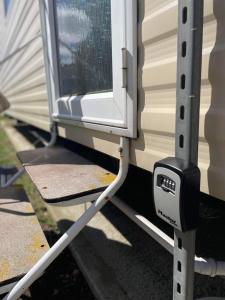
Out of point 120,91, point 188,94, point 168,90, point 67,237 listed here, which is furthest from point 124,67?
point 67,237

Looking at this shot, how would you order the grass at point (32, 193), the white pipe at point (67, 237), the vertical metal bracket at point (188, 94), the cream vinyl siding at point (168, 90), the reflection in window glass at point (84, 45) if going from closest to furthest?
the vertical metal bracket at point (188, 94) → the cream vinyl siding at point (168, 90) → the white pipe at point (67, 237) → the reflection in window glass at point (84, 45) → the grass at point (32, 193)

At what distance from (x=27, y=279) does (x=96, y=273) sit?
0.65 m

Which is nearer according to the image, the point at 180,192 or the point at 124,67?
the point at 180,192

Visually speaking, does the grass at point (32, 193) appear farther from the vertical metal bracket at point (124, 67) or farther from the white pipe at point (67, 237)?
the vertical metal bracket at point (124, 67)

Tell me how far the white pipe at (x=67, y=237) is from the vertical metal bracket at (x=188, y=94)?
554 mm

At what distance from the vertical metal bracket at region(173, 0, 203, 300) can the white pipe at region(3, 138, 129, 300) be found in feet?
1.82

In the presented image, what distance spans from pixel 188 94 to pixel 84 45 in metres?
1.24

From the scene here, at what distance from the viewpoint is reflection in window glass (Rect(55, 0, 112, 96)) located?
64.6 inches

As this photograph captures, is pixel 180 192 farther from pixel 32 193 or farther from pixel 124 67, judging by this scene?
pixel 32 193

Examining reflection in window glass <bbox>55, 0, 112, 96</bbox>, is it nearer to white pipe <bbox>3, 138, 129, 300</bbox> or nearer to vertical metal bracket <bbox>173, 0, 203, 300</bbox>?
white pipe <bbox>3, 138, 129, 300</bbox>

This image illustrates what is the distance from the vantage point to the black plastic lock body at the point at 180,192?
87 centimetres

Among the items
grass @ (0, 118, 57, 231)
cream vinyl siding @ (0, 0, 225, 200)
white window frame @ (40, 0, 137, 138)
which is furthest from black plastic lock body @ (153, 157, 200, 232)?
grass @ (0, 118, 57, 231)

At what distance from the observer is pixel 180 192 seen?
867 millimetres

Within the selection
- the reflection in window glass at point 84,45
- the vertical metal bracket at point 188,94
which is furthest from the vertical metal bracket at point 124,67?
the vertical metal bracket at point 188,94
